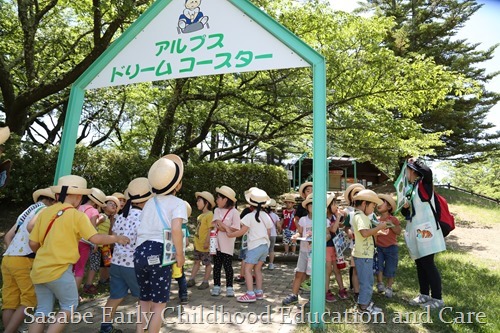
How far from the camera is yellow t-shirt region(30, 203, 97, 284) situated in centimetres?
312

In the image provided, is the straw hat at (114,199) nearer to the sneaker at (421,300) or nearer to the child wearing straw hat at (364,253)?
the child wearing straw hat at (364,253)

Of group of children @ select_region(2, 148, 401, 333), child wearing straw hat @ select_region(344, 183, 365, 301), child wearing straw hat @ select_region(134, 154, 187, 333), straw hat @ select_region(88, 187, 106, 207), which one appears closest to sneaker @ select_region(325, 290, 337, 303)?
child wearing straw hat @ select_region(344, 183, 365, 301)

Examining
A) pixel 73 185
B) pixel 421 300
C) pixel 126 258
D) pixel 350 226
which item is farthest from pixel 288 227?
pixel 73 185

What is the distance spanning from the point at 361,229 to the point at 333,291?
67.1 inches

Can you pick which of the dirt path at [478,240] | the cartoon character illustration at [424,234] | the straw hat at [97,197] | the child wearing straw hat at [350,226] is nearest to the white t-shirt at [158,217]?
the straw hat at [97,197]

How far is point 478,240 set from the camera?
37.4ft

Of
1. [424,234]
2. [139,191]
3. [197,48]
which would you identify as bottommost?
[424,234]

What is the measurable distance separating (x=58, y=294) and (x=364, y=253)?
11.4ft

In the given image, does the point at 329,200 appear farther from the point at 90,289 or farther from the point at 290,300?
the point at 90,289

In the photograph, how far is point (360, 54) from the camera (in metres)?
9.11

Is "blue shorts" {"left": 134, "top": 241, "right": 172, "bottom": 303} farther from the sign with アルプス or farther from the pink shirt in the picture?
the sign with アルプス

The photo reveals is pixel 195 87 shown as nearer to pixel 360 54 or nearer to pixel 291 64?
pixel 360 54

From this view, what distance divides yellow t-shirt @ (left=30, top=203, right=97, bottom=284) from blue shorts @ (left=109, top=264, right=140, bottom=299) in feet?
1.87

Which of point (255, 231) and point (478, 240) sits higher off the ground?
point (255, 231)
